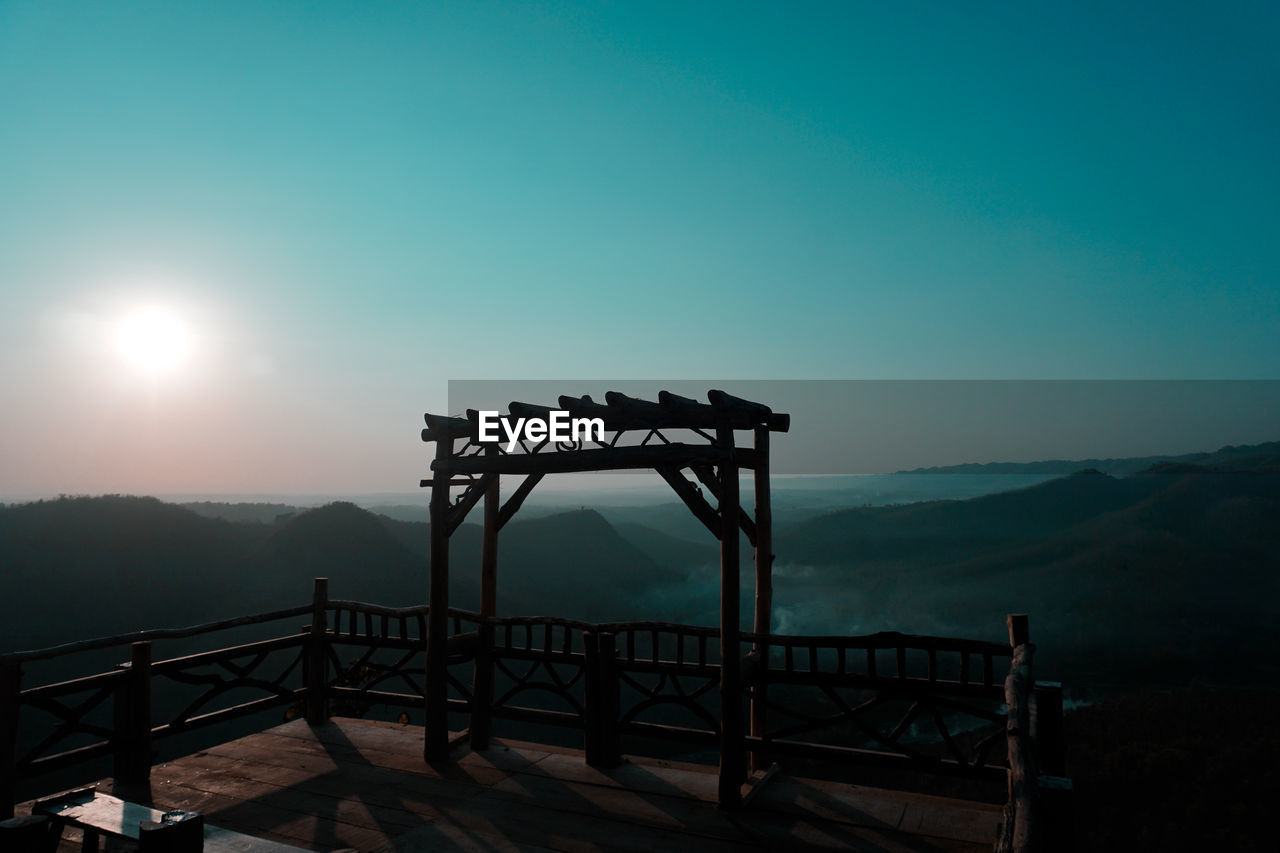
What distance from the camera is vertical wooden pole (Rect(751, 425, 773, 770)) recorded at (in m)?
7.25

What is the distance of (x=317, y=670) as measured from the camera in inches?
362

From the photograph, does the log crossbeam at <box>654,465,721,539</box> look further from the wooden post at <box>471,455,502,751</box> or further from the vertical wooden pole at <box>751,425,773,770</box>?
the wooden post at <box>471,455,502,751</box>

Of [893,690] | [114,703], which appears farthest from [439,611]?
[893,690]

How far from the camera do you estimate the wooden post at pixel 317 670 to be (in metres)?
9.14

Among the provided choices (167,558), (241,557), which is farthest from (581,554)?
(167,558)

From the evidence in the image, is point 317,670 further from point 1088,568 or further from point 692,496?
point 1088,568

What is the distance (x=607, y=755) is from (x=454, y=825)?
6.10 feet

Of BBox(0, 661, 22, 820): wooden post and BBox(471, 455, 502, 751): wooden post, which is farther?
BBox(471, 455, 502, 751): wooden post

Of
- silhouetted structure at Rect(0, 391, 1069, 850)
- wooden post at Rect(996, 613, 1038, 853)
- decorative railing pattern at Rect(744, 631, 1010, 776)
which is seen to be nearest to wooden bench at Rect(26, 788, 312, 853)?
silhouetted structure at Rect(0, 391, 1069, 850)

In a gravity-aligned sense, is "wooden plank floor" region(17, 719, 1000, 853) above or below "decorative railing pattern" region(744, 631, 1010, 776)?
below

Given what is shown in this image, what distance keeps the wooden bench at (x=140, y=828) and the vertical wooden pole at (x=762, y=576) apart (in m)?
4.77

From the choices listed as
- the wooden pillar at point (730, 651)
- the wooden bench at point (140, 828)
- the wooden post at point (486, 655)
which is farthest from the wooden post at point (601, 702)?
the wooden bench at point (140, 828)

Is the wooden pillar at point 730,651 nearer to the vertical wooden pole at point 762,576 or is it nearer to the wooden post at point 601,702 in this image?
the vertical wooden pole at point 762,576

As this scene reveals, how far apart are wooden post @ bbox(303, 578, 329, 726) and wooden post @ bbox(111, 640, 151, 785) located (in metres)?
1.98
